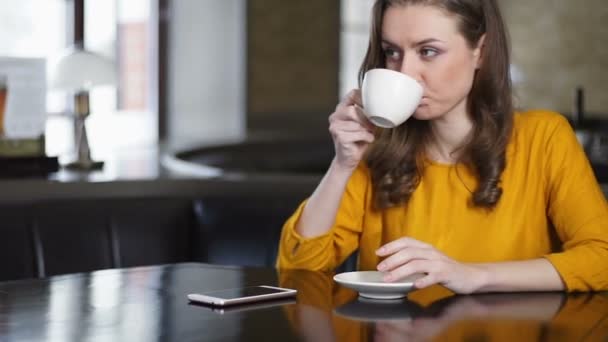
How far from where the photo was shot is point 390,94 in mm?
1612

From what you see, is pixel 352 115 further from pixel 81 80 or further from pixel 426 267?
pixel 81 80

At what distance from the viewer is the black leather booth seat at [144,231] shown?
2.54 metres

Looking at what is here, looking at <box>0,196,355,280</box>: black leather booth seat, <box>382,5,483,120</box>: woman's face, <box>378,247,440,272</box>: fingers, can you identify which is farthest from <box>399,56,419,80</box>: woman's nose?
<box>0,196,355,280</box>: black leather booth seat

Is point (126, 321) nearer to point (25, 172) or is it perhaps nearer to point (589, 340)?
point (589, 340)

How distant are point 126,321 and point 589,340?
61 centimetres

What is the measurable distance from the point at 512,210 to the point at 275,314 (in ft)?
2.32

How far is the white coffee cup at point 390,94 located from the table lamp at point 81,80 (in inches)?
69.0

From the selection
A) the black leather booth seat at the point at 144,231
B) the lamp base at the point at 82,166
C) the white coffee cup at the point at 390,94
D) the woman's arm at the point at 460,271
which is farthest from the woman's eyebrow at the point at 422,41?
the lamp base at the point at 82,166

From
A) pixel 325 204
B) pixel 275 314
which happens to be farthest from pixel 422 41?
pixel 275 314

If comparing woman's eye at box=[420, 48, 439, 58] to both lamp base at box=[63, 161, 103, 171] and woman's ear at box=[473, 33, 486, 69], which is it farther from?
lamp base at box=[63, 161, 103, 171]

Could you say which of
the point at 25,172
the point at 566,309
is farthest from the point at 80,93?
the point at 566,309

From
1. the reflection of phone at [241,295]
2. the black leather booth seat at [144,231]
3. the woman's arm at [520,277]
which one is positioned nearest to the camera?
the reflection of phone at [241,295]

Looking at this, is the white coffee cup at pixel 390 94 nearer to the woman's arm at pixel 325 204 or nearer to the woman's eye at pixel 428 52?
the woman's eye at pixel 428 52

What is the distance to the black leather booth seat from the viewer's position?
2539mm
